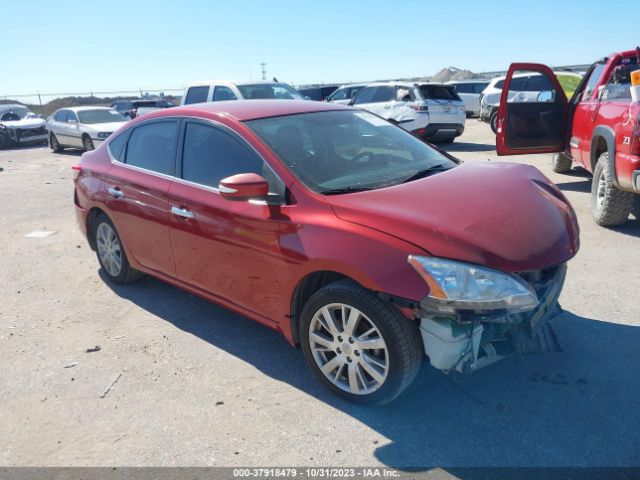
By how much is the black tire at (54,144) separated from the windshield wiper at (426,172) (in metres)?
17.5

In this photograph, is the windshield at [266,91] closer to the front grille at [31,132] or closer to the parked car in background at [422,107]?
the parked car in background at [422,107]

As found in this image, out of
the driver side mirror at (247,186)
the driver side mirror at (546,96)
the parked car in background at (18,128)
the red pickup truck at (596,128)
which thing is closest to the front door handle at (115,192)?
the driver side mirror at (247,186)

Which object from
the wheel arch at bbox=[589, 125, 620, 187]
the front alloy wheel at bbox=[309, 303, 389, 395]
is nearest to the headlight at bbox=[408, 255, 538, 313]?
the front alloy wheel at bbox=[309, 303, 389, 395]

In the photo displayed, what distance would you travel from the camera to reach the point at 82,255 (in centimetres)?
649

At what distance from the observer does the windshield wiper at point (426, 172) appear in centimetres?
363

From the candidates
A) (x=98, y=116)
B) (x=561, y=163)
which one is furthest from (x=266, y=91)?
(x=98, y=116)

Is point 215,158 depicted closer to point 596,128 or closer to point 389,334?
point 389,334

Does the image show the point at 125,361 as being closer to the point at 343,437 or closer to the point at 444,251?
the point at 343,437

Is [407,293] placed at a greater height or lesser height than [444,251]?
lesser

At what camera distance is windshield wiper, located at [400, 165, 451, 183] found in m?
3.63

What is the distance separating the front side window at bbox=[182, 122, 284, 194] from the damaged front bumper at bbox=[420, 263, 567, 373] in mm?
1268

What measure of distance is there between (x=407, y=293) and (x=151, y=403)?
5.73ft

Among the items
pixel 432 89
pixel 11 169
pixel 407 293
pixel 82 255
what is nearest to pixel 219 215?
pixel 407 293

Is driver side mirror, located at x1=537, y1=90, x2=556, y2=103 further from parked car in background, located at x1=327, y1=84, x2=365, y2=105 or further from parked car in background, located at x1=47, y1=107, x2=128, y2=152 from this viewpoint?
parked car in background, located at x1=47, y1=107, x2=128, y2=152
